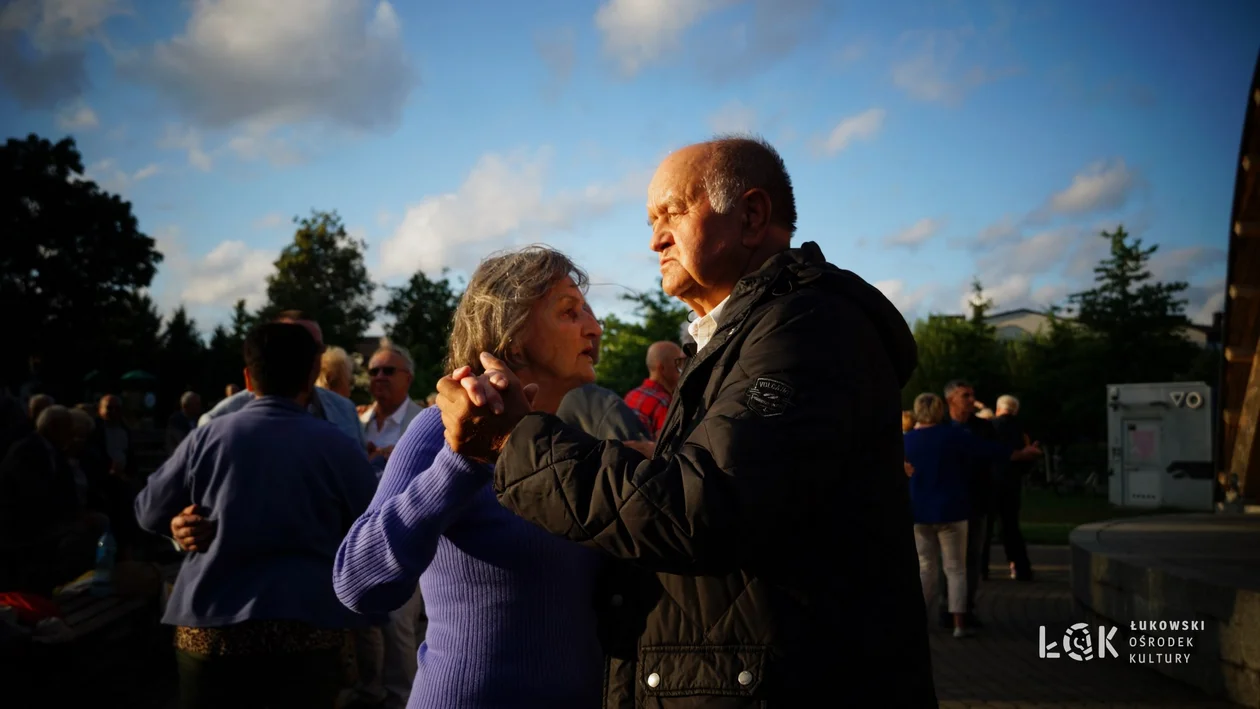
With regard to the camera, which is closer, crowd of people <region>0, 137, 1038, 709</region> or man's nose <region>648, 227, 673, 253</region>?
crowd of people <region>0, 137, 1038, 709</region>

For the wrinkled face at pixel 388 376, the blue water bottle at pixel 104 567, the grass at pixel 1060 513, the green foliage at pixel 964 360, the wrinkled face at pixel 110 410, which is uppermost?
the green foliage at pixel 964 360

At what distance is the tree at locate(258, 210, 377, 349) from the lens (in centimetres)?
4806

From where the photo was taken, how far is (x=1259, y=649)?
623 centimetres

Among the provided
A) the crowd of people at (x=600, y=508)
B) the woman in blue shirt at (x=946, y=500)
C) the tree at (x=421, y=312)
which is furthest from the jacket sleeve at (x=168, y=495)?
the tree at (x=421, y=312)

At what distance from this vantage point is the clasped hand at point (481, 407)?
1.94m

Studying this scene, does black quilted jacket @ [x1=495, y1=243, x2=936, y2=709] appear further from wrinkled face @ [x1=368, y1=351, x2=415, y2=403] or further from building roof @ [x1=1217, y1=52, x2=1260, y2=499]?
building roof @ [x1=1217, y1=52, x2=1260, y2=499]

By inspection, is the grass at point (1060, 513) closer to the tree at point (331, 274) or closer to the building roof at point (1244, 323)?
the building roof at point (1244, 323)

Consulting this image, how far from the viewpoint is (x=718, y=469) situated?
65.6 inches

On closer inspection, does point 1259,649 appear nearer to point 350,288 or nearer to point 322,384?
point 322,384

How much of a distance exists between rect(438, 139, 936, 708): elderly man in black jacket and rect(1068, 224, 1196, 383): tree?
53.9 metres

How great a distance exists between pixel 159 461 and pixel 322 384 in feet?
33.7

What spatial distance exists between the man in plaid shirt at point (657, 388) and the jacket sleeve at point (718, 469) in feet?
17.5

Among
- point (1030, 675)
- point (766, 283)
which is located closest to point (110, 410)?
point (1030, 675)

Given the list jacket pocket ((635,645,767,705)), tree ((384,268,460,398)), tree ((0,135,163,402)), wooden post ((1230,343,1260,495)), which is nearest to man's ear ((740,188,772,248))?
jacket pocket ((635,645,767,705))
